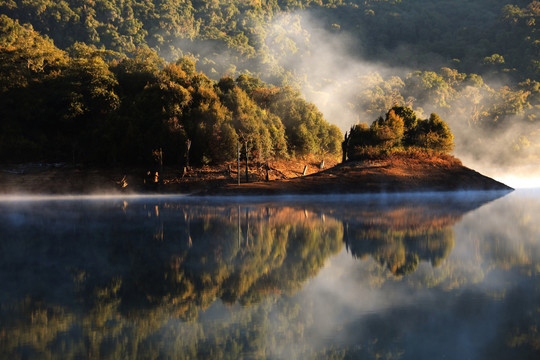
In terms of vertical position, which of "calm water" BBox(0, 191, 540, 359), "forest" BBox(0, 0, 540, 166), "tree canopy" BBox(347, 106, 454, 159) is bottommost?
"calm water" BBox(0, 191, 540, 359)

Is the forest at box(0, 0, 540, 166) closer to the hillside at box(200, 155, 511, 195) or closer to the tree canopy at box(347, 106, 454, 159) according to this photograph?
the tree canopy at box(347, 106, 454, 159)

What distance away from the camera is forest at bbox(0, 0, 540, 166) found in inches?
2222

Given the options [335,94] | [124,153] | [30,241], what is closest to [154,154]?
[124,153]

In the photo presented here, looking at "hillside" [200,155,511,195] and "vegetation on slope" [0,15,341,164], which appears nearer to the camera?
"hillside" [200,155,511,195]

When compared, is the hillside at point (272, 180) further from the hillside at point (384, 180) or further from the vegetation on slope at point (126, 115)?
the vegetation on slope at point (126, 115)

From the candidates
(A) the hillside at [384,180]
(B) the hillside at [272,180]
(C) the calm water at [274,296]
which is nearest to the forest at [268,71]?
(B) the hillside at [272,180]

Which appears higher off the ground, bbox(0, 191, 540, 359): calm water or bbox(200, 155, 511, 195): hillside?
bbox(200, 155, 511, 195): hillside

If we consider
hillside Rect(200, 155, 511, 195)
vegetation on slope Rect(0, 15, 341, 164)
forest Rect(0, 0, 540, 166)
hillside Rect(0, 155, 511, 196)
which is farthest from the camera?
forest Rect(0, 0, 540, 166)

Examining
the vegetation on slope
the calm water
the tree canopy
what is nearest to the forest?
the vegetation on slope

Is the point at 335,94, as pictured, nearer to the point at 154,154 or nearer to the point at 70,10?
the point at 70,10

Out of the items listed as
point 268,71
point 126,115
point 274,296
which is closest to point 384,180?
point 126,115

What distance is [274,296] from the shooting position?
8039 mm

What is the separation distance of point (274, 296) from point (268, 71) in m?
123

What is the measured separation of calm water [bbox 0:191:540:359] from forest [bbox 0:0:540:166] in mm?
39858
